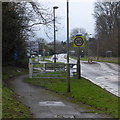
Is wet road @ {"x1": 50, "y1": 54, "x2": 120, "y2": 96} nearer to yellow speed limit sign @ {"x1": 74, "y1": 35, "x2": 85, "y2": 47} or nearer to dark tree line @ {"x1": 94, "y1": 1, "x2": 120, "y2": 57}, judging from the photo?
yellow speed limit sign @ {"x1": 74, "y1": 35, "x2": 85, "y2": 47}

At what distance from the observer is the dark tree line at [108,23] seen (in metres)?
47.8

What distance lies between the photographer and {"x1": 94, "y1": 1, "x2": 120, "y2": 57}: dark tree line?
4781 cm

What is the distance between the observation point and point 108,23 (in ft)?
172

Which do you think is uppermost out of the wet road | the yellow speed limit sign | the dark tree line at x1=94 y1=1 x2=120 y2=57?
the dark tree line at x1=94 y1=1 x2=120 y2=57

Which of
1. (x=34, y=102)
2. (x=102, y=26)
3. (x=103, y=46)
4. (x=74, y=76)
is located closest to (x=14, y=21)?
(x=74, y=76)

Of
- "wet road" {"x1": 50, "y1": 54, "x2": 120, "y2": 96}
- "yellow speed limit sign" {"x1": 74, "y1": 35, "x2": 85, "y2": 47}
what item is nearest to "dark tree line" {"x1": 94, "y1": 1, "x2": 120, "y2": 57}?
"wet road" {"x1": 50, "y1": 54, "x2": 120, "y2": 96}

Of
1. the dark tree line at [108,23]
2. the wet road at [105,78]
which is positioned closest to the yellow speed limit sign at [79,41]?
the wet road at [105,78]

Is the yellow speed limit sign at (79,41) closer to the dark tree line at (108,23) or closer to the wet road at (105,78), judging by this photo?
the wet road at (105,78)

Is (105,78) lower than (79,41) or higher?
lower

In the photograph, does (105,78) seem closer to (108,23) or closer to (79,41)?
(79,41)

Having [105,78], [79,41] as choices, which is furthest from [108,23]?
[79,41]

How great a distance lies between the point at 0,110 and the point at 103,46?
5599 centimetres

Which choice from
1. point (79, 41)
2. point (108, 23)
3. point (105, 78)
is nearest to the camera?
point (79, 41)

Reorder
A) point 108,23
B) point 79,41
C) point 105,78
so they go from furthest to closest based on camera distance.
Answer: point 108,23, point 105,78, point 79,41
